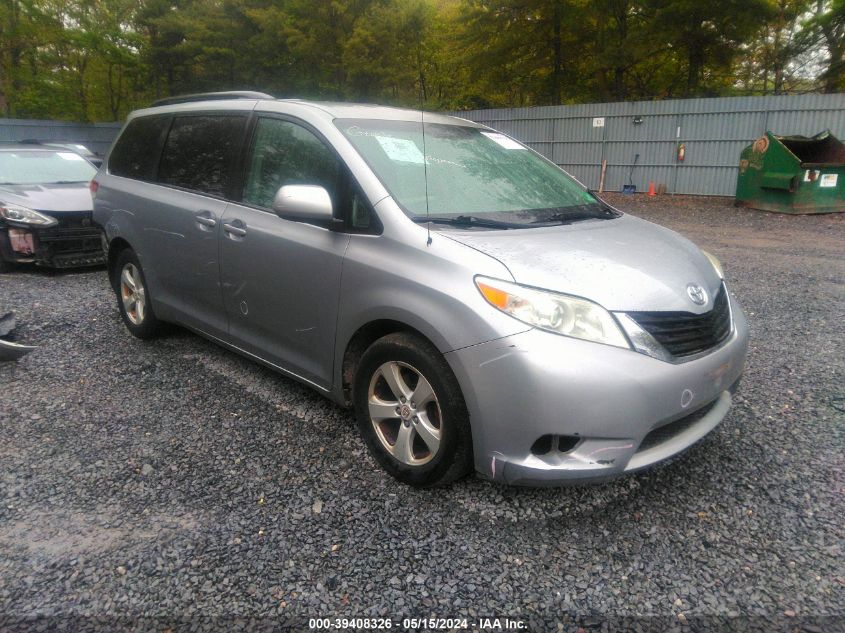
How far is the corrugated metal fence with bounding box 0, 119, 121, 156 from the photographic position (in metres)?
23.9

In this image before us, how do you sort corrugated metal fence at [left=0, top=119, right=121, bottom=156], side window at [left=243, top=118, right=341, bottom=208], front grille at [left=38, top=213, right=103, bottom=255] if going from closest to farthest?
side window at [left=243, top=118, right=341, bottom=208]
front grille at [left=38, top=213, right=103, bottom=255]
corrugated metal fence at [left=0, top=119, right=121, bottom=156]

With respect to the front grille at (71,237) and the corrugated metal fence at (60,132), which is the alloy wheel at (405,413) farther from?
the corrugated metal fence at (60,132)

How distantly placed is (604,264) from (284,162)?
1.84 metres

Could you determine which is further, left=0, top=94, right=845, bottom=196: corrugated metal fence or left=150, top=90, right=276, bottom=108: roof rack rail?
left=0, top=94, right=845, bottom=196: corrugated metal fence

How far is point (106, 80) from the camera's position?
35688 millimetres

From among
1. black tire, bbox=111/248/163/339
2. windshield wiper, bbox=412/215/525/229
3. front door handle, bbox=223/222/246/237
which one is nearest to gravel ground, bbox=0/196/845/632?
black tire, bbox=111/248/163/339

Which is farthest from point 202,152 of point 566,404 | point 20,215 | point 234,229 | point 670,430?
point 20,215

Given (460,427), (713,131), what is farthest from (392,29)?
(460,427)

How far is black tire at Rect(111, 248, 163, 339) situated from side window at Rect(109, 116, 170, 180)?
0.61m

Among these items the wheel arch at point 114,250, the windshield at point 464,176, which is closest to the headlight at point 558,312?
the windshield at point 464,176

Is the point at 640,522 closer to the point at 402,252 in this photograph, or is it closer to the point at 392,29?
the point at 402,252

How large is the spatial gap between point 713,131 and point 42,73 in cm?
3231

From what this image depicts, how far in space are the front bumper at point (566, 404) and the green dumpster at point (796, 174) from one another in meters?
11.4

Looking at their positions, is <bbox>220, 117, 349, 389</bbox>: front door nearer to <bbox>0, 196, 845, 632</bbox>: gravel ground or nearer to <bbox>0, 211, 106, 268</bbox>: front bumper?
<bbox>0, 196, 845, 632</bbox>: gravel ground
